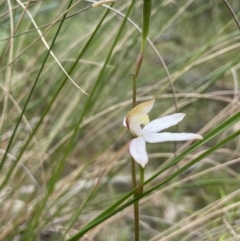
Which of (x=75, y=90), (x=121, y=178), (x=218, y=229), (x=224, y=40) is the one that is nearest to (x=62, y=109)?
(x=75, y=90)

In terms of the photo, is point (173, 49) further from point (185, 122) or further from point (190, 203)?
point (190, 203)

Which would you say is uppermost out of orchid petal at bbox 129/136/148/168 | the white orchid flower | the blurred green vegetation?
the blurred green vegetation

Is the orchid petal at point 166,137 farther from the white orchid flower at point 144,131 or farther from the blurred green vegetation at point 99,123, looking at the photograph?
the blurred green vegetation at point 99,123

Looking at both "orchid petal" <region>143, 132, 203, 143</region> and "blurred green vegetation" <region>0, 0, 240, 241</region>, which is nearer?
"orchid petal" <region>143, 132, 203, 143</region>

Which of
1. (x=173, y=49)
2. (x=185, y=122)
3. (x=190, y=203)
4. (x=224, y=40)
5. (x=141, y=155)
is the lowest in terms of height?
(x=141, y=155)

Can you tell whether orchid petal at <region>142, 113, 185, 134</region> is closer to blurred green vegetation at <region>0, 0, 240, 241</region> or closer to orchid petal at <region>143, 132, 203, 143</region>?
orchid petal at <region>143, 132, 203, 143</region>

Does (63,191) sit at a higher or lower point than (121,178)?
lower

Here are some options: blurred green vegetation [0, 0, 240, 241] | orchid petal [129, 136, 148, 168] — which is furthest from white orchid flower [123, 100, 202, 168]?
blurred green vegetation [0, 0, 240, 241]

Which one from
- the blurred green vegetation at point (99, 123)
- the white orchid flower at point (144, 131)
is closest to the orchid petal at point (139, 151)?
the white orchid flower at point (144, 131)
